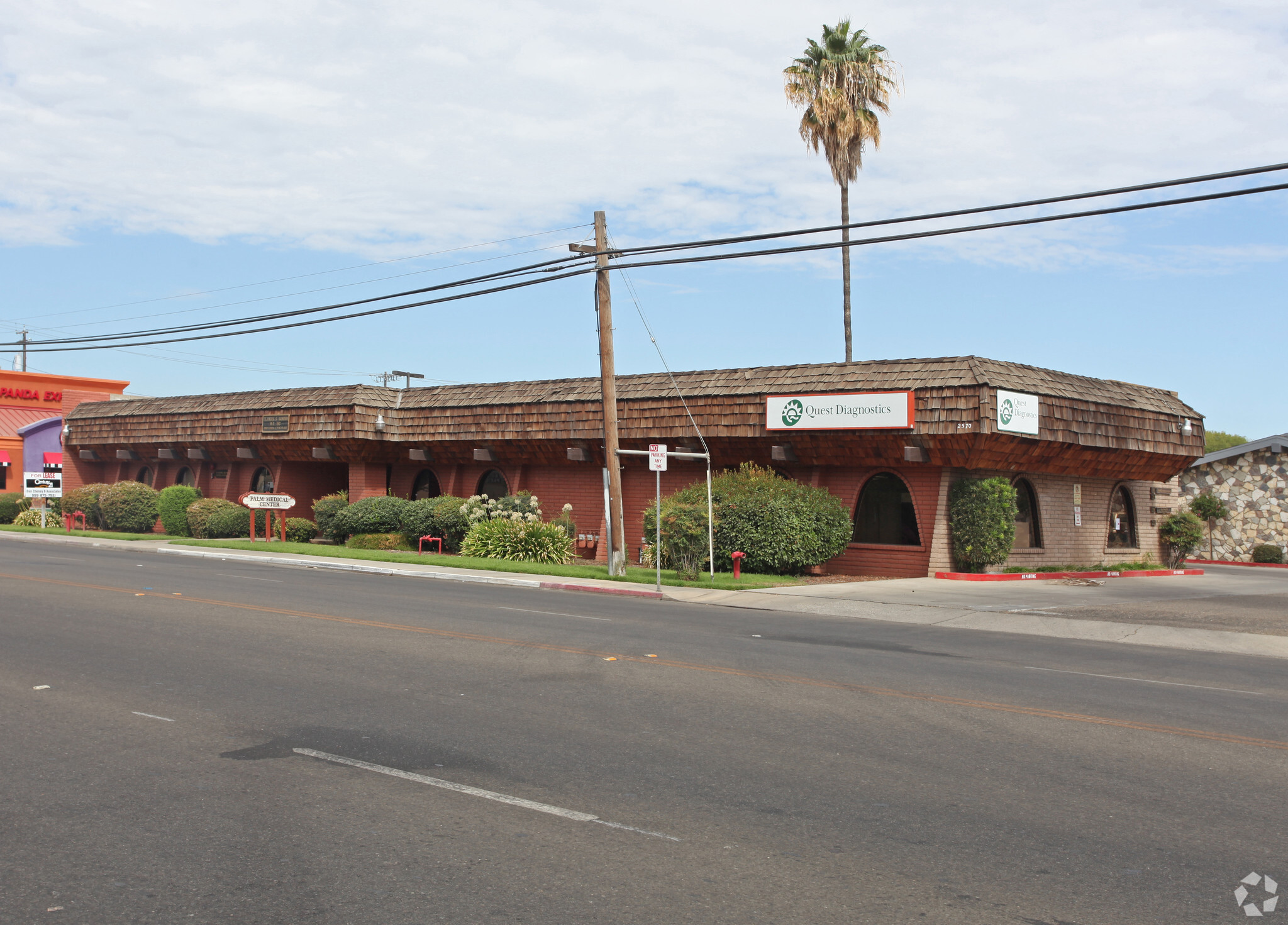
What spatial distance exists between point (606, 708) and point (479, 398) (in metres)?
24.6

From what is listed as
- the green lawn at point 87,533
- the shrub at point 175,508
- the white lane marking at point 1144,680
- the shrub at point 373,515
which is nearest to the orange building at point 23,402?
the green lawn at point 87,533

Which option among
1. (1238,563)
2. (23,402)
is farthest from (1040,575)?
(23,402)

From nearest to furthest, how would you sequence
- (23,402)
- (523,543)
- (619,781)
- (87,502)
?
1. (619,781)
2. (523,543)
3. (87,502)
4. (23,402)

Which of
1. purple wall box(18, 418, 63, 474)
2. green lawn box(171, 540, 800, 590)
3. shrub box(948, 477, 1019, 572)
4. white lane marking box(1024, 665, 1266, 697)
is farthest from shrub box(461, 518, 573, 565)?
purple wall box(18, 418, 63, 474)

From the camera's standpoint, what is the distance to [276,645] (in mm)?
12062

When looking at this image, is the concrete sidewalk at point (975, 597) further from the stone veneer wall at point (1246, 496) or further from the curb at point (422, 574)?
the stone veneer wall at point (1246, 496)

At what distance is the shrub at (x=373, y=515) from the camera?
106 ft

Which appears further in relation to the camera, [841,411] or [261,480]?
[261,480]

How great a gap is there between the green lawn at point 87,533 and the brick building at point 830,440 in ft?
13.4

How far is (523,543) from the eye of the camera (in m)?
28.3

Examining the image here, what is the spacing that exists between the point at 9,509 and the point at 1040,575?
4077cm

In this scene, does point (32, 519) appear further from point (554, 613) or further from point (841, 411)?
point (554, 613)

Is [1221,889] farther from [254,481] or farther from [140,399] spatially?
[140,399]

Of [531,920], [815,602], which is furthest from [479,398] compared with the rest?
[531,920]
